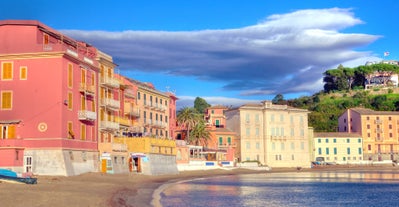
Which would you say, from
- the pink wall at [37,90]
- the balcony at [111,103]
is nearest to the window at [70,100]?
the pink wall at [37,90]

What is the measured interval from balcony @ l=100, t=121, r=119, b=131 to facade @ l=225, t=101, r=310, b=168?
4861 centimetres

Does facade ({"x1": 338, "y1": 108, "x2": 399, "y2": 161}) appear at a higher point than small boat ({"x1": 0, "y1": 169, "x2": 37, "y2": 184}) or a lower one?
higher

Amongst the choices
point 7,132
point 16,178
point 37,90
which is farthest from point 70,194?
point 37,90

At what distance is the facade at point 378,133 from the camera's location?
429 ft

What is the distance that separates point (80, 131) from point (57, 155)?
17.3ft

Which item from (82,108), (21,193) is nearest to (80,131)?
(82,108)

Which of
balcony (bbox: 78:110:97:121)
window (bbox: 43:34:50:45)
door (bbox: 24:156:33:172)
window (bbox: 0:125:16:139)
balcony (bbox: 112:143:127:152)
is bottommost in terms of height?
door (bbox: 24:156:33:172)

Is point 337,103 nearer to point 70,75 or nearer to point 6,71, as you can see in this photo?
point 70,75

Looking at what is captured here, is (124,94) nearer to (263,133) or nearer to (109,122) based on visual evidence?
(109,122)

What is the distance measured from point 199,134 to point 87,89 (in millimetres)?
42536

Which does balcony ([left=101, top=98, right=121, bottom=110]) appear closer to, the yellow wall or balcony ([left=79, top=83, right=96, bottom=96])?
balcony ([left=79, top=83, right=96, bottom=96])

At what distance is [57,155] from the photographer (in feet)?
155

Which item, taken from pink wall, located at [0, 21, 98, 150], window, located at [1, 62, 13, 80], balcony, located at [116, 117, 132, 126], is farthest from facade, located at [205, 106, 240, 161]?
window, located at [1, 62, 13, 80]

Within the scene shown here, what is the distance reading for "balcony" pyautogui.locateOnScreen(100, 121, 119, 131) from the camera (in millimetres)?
57291
